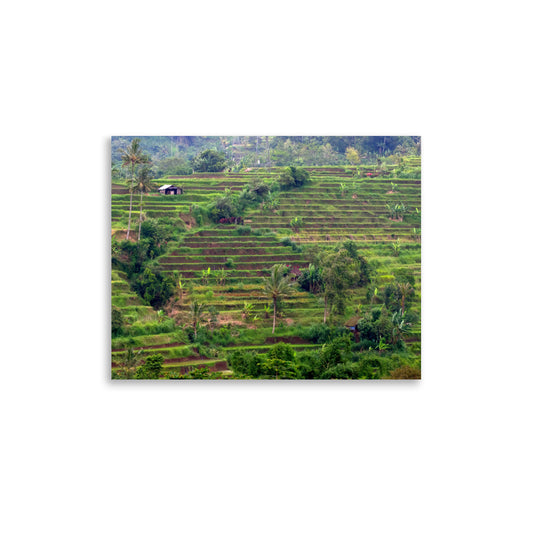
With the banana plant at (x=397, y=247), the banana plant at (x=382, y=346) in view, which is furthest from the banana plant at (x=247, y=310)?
the banana plant at (x=397, y=247)

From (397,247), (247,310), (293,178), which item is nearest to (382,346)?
(397,247)

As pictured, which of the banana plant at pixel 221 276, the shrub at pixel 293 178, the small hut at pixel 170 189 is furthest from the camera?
the shrub at pixel 293 178

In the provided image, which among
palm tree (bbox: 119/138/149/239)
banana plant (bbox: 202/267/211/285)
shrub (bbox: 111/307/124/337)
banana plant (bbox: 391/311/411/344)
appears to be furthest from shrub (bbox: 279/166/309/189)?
shrub (bbox: 111/307/124/337)

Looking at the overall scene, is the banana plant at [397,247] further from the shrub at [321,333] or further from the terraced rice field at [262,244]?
the shrub at [321,333]

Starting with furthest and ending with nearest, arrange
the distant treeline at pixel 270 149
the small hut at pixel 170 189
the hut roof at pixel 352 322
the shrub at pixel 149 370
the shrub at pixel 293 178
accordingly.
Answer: the shrub at pixel 293 178 < the small hut at pixel 170 189 < the hut roof at pixel 352 322 < the distant treeline at pixel 270 149 < the shrub at pixel 149 370

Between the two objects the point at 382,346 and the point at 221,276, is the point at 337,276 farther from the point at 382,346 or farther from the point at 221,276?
the point at 221,276
